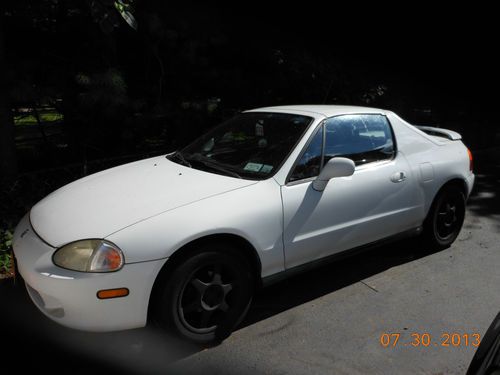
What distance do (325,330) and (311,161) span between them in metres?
1.17

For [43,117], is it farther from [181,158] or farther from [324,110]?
[324,110]

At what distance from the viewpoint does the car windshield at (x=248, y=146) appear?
303 cm

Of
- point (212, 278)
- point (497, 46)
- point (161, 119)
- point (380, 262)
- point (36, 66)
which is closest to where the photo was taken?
point (212, 278)

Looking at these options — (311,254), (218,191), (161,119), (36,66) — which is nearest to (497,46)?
(311,254)

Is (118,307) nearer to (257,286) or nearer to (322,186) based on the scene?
(257,286)

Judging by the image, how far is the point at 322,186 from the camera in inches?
117

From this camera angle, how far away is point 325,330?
2826mm

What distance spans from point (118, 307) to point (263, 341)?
97 centimetres

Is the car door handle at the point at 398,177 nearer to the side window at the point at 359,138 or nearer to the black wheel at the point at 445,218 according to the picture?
the side window at the point at 359,138

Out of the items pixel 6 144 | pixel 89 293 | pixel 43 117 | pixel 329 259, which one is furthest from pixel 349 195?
pixel 43 117

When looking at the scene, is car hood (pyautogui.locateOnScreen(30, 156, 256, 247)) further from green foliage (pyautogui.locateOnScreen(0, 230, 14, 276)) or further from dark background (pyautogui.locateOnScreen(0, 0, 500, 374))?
green foliage (pyautogui.locateOnScreen(0, 230, 14, 276))

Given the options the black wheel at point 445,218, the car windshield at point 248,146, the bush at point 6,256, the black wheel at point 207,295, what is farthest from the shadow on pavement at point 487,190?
the bush at point 6,256

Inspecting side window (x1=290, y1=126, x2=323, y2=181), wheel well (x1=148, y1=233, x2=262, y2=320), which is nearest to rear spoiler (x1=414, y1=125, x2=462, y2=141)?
side window (x1=290, y1=126, x2=323, y2=181)
